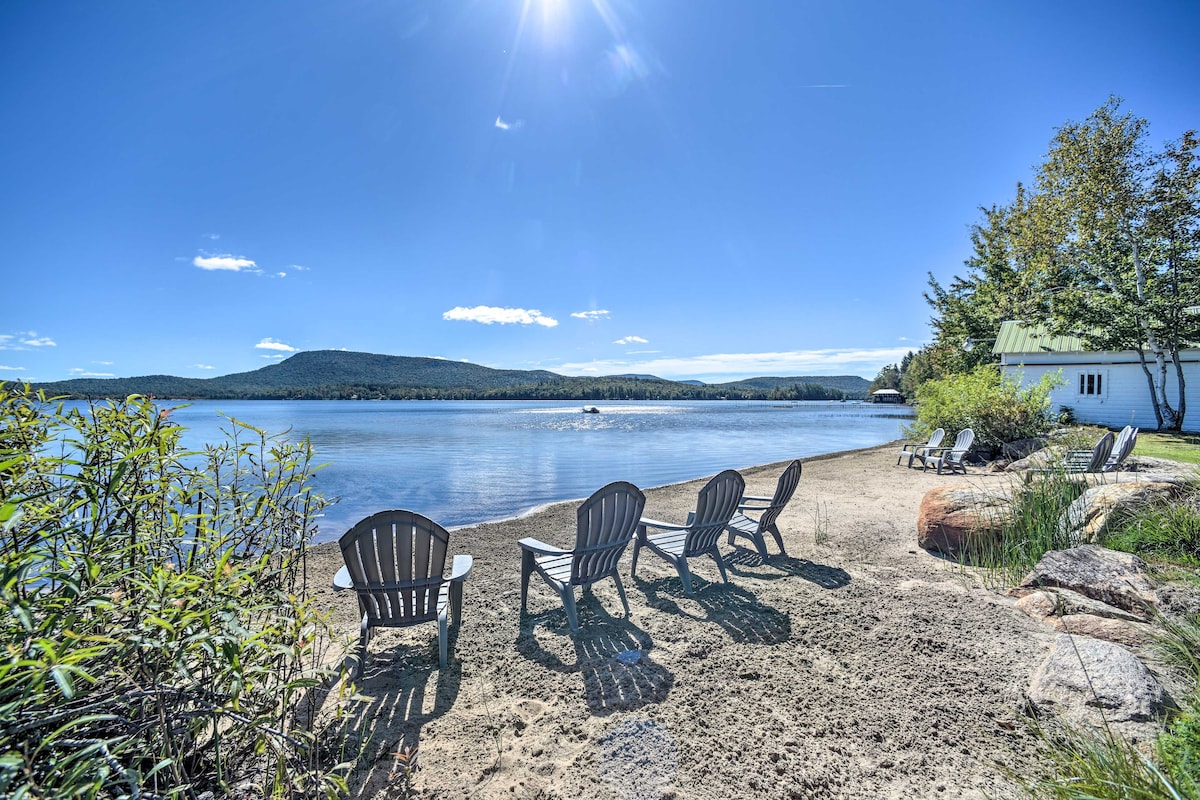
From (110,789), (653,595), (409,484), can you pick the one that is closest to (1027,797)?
(653,595)

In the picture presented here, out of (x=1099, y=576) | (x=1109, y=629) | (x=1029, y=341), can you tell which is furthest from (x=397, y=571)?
(x=1029, y=341)

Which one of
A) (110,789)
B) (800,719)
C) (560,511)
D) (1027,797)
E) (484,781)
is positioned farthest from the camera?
(560,511)

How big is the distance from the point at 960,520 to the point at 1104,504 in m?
1.13

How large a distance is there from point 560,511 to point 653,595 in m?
5.20

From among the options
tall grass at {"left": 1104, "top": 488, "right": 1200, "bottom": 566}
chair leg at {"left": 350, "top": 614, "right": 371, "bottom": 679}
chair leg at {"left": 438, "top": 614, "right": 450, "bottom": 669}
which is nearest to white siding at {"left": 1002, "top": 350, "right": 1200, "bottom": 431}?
tall grass at {"left": 1104, "top": 488, "right": 1200, "bottom": 566}

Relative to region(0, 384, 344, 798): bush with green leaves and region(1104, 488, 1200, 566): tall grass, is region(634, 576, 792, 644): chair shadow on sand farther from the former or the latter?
region(1104, 488, 1200, 566): tall grass

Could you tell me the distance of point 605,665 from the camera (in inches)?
128

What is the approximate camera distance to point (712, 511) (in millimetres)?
4672

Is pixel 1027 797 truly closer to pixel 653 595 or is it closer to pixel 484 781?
pixel 484 781

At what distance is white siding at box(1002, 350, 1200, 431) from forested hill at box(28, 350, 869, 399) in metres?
87.1

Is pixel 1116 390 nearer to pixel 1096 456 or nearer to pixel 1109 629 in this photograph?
pixel 1096 456

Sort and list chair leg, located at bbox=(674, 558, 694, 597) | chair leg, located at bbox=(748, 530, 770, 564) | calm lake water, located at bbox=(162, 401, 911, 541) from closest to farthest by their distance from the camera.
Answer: chair leg, located at bbox=(674, 558, 694, 597), chair leg, located at bbox=(748, 530, 770, 564), calm lake water, located at bbox=(162, 401, 911, 541)

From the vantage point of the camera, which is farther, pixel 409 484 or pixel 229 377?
pixel 229 377

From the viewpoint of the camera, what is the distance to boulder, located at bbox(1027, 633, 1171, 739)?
7.58ft
